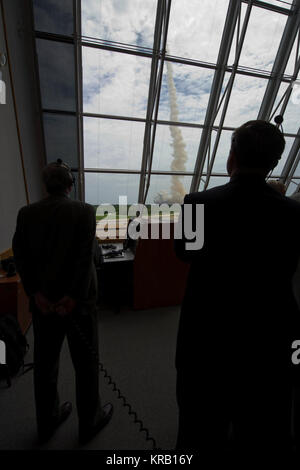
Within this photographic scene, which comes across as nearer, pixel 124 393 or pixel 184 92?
pixel 124 393

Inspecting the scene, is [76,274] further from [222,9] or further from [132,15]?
[222,9]

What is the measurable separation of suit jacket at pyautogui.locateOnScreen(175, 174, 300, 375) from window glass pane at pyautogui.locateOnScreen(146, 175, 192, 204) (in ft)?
16.4

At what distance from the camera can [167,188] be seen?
19.1 ft

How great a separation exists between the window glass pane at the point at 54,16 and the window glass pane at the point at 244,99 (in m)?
3.33

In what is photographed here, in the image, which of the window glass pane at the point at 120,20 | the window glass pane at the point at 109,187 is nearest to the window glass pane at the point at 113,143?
the window glass pane at the point at 109,187

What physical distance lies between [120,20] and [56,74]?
1.50 m

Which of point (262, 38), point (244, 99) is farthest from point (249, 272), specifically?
point (262, 38)

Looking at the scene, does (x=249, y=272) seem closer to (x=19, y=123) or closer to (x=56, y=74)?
(x=19, y=123)

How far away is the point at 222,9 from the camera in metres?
4.32

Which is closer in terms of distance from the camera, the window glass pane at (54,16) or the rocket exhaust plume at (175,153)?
the window glass pane at (54,16)

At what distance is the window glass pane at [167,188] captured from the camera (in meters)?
5.63

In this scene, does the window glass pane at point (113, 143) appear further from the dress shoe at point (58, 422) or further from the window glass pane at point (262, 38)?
the dress shoe at point (58, 422)

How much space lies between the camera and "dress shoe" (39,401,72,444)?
132cm

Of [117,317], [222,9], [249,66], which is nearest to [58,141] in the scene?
[117,317]
